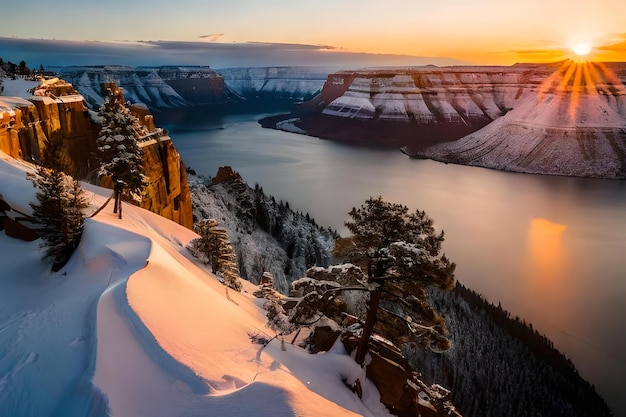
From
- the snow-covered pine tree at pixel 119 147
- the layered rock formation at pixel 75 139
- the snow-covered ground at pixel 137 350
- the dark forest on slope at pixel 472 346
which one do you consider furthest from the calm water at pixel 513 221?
the snow-covered pine tree at pixel 119 147

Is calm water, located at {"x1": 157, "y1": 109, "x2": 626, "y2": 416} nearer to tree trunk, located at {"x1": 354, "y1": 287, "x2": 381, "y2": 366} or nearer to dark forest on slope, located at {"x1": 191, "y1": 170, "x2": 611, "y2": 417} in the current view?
dark forest on slope, located at {"x1": 191, "y1": 170, "x2": 611, "y2": 417}

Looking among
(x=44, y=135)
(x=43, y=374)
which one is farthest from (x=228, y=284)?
(x=44, y=135)

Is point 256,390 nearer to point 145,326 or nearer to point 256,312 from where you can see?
point 145,326

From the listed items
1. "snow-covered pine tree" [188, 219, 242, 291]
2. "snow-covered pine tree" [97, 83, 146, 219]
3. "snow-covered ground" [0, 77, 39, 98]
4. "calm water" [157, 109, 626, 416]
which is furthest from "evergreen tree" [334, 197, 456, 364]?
"calm water" [157, 109, 626, 416]

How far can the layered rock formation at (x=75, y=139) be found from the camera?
30125 millimetres

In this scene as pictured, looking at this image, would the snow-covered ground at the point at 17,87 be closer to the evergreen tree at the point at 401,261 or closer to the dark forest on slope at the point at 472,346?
the dark forest on slope at the point at 472,346

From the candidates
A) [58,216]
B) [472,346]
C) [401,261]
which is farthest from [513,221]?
[58,216]

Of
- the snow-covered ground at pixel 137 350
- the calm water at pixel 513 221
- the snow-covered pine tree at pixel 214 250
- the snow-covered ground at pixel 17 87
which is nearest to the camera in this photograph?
the snow-covered ground at pixel 137 350

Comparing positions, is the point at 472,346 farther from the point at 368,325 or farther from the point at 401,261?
the point at 401,261

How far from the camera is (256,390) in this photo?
8.45 m

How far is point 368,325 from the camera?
533 inches

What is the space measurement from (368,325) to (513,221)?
88.9 meters

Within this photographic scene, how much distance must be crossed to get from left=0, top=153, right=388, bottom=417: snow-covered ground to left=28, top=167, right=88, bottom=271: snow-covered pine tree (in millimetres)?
705

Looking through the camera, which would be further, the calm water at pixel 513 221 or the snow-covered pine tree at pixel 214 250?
the calm water at pixel 513 221
